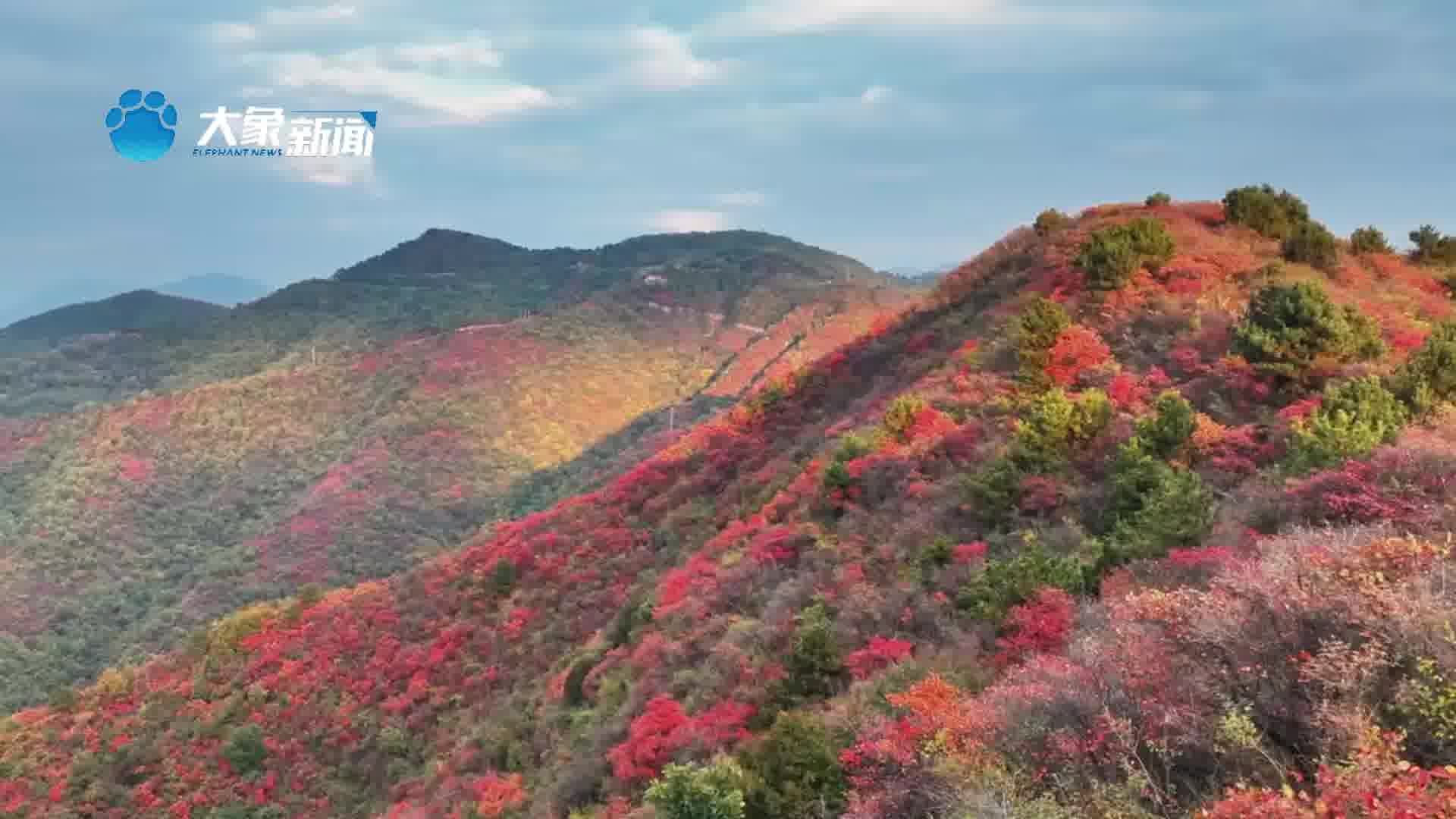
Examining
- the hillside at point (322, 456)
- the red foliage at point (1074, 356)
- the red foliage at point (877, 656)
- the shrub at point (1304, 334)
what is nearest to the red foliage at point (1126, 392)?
the red foliage at point (1074, 356)

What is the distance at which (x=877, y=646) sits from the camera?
14.2 meters

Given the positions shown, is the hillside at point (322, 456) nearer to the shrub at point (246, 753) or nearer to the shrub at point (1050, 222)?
the shrub at point (246, 753)

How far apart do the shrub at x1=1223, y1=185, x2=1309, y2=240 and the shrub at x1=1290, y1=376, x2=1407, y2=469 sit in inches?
729

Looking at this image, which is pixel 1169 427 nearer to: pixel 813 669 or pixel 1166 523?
pixel 1166 523

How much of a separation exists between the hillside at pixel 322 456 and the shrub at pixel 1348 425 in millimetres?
76796

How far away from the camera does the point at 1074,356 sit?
22344mm

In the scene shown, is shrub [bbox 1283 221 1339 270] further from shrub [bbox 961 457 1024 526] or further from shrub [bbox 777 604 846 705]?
shrub [bbox 777 604 846 705]

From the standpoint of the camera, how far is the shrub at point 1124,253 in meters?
26.1

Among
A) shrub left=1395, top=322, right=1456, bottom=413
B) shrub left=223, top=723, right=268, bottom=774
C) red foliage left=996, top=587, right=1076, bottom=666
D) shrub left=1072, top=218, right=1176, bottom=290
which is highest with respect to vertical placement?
shrub left=1072, top=218, right=1176, bottom=290

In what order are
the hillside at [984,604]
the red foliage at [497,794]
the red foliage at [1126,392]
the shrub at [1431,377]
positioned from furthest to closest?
the red foliage at [497,794] < the red foliage at [1126,392] < the shrub at [1431,377] < the hillside at [984,604]

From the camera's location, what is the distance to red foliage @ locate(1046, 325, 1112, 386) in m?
21.9

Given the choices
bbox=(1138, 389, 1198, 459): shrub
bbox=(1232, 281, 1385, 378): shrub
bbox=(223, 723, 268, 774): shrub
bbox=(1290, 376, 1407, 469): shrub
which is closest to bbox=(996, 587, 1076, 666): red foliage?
bbox=(1290, 376, 1407, 469): shrub

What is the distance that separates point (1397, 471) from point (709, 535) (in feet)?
69.7

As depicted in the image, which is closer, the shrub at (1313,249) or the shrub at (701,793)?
the shrub at (701,793)
